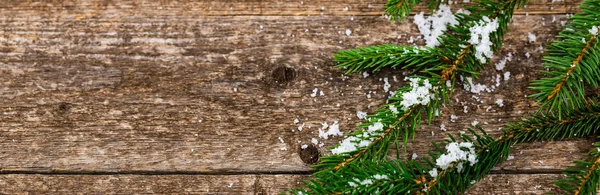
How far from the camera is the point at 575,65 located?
86 centimetres

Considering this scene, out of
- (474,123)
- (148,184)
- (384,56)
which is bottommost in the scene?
(148,184)

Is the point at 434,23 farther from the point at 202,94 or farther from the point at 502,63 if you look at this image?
the point at 202,94

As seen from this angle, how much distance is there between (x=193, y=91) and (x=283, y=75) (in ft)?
0.55

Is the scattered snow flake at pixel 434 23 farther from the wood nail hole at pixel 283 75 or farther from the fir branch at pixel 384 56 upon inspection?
the wood nail hole at pixel 283 75

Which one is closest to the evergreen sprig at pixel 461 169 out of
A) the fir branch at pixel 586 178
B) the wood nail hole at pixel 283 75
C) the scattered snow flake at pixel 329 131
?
the fir branch at pixel 586 178

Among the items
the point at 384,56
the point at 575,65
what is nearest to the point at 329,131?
the point at 384,56

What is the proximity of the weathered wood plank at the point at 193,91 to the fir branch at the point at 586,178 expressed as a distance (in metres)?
0.06

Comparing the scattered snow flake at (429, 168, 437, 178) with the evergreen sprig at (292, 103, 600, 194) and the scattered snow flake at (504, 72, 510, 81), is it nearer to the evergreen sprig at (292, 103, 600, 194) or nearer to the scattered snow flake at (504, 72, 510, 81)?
the evergreen sprig at (292, 103, 600, 194)

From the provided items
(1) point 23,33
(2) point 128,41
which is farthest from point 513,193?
(1) point 23,33

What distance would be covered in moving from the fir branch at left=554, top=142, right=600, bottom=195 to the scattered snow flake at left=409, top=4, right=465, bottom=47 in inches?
12.3

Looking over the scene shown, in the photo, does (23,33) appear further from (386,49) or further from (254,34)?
(386,49)

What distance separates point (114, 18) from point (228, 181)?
377 mm

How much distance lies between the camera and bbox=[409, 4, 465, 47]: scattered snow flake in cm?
100

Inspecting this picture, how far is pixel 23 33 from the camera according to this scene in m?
1.02
